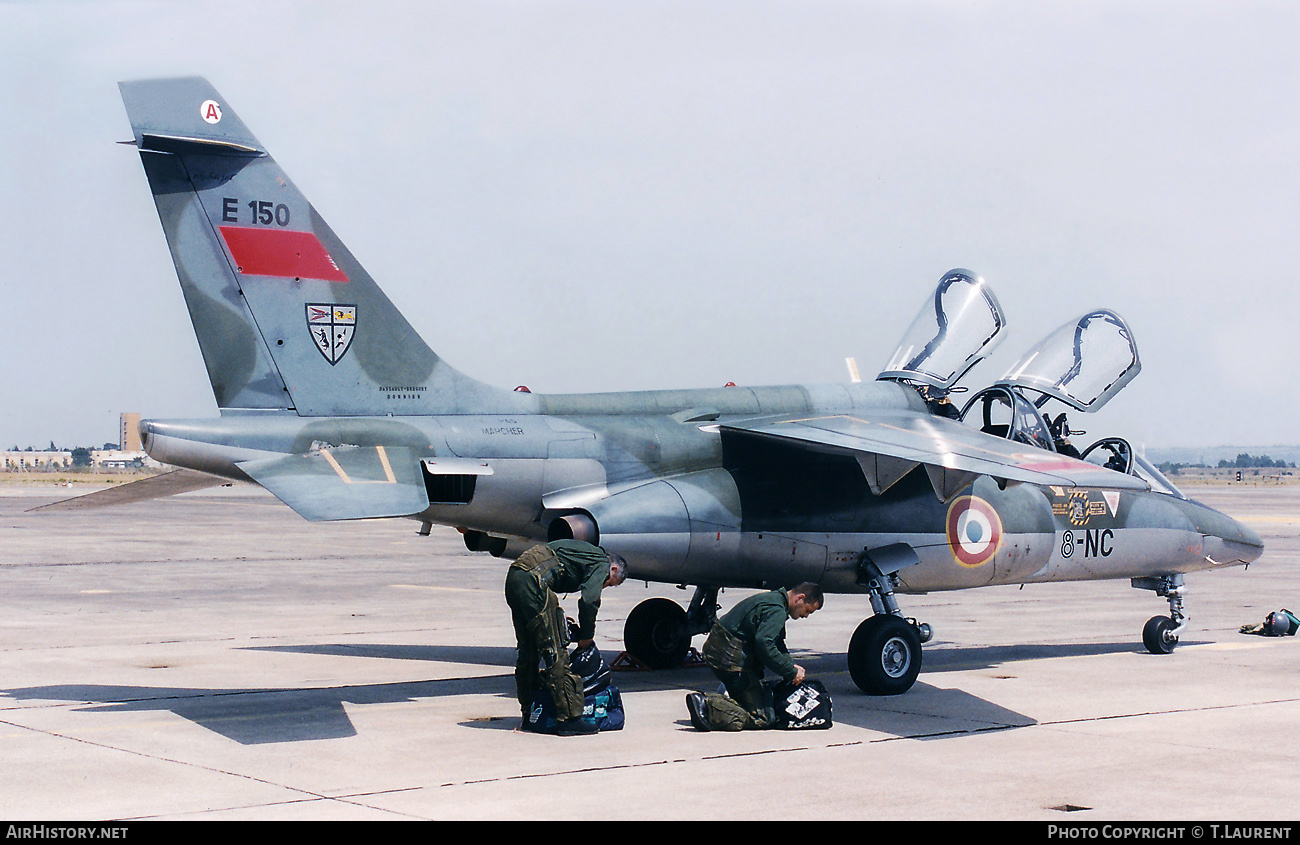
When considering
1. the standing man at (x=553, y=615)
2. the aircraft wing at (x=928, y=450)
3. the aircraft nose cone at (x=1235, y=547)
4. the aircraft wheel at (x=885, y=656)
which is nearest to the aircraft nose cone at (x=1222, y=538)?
the aircraft nose cone at (x=1235, y=547)

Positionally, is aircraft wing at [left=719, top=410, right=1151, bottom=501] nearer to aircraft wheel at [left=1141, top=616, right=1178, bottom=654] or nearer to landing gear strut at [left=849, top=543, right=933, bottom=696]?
landing gear strut at [left=849, top=543, right=933, bottom=696]

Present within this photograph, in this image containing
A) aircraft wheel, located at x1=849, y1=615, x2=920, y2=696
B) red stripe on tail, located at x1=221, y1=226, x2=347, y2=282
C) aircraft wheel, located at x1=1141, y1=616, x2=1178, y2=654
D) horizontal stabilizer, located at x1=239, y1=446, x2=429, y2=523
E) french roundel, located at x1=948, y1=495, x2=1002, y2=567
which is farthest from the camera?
aircraft wheel, located at x1=1141, y1=616, x2=1178, y2=654

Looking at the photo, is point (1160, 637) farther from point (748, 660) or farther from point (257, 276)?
point (257, 276)

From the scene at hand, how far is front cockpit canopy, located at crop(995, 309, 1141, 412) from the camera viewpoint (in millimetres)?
14453

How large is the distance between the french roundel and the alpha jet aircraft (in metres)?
0.02

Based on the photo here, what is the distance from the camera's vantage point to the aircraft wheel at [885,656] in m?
11.9

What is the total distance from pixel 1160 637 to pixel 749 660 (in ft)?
21.1

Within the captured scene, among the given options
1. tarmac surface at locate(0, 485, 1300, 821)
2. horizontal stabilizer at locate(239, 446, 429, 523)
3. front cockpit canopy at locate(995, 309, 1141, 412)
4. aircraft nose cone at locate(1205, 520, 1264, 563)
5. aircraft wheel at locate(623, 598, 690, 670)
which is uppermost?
front cockpit canopy at locate(995, 309, 1141, 412)

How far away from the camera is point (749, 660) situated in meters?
10.3

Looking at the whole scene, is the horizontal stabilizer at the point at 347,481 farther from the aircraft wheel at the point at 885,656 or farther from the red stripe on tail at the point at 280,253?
the aircraft wheel at the point at 885,656

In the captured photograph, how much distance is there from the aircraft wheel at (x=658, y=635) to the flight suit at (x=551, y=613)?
125 inches

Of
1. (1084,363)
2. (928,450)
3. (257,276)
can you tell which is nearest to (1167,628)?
(1084,363)

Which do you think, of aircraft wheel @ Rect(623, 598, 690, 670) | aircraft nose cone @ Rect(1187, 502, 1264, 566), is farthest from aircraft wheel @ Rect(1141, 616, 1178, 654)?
aircraft wheel @ Rect(623, 598, 690, 670)

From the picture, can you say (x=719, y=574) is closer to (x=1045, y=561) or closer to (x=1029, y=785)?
(x=1045, y=561)
